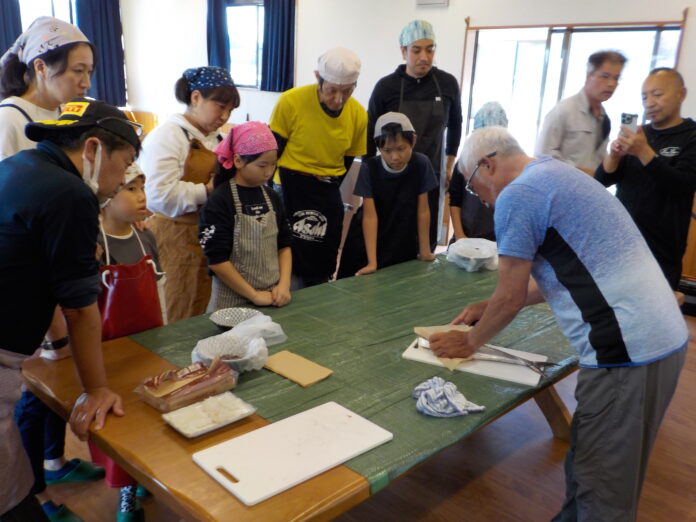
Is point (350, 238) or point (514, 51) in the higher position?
point (514, 51)

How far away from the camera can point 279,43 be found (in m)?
6.54

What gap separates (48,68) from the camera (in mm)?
1897

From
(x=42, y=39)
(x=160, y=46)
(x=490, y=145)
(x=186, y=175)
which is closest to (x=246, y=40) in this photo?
(x=160, y=46)

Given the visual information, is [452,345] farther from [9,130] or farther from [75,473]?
[9,130]

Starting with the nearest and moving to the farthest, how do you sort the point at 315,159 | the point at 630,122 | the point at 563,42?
the point at 630,122 → the point at 315,159 → the point at 563,42

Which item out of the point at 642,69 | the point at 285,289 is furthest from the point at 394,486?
the point at 642,69

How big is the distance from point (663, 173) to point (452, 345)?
1525 millimetres

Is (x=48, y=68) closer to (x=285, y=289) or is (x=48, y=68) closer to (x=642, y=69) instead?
(x=285, y=289)

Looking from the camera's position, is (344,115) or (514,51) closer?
(344,115)

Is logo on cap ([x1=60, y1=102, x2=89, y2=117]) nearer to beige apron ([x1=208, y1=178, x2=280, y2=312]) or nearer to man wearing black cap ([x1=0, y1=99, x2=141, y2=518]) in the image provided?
man wearing black cap ([x1=0, y1=99, x2=141, y2=518])

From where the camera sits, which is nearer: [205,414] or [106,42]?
[205,414]

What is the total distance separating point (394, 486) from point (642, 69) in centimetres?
384

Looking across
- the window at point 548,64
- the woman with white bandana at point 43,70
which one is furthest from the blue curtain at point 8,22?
the woman with white bandana at point 43,70

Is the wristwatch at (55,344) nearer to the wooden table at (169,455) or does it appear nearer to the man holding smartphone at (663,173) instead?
Result: the wooden table at (169,455)
